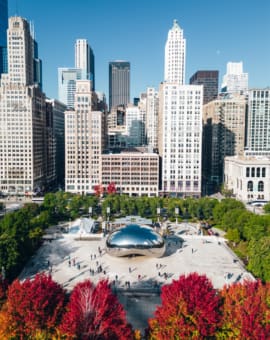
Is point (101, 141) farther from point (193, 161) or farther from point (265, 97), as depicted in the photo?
point (265, 97)

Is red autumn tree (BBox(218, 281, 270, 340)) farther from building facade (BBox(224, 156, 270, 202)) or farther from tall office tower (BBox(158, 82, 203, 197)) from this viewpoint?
tall office tower (BBox(158, 82, 203, 197))

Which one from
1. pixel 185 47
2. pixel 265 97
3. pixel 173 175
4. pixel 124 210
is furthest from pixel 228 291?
pixel 185 47

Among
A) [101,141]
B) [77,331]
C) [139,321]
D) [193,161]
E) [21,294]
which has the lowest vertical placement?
[139,321]

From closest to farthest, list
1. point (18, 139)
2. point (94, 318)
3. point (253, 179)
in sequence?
point (94, 318), point (253, 179), point (18, 139)

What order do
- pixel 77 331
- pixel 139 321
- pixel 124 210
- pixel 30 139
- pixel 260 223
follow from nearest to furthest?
pixel 77 331 → pixel 139 321 → pixel 260 223 → pixel 124 210 → pixel 30 139

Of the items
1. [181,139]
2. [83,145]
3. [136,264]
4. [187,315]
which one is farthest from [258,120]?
[187,315]

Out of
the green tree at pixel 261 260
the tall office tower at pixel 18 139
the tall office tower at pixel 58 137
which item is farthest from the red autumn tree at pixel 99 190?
the green tree at pixel 261 260

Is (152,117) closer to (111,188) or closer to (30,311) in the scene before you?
(111,188)

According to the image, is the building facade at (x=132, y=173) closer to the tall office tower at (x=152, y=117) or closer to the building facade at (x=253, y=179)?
the building facade at (x=253, y=179)
